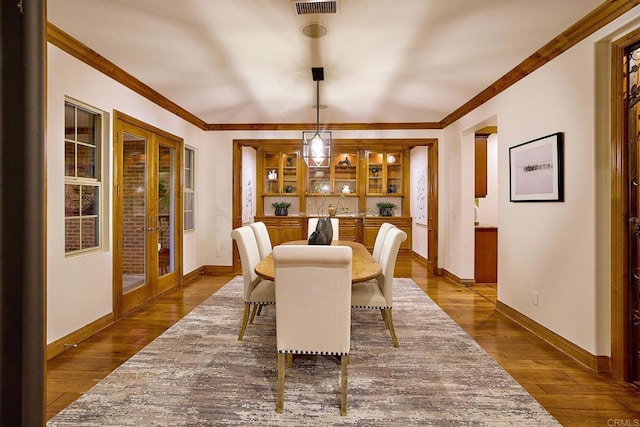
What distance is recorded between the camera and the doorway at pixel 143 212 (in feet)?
12.0

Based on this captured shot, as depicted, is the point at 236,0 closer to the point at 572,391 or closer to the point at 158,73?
the point at 158,73

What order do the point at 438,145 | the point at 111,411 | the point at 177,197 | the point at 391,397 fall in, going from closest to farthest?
the point at 111,411, the point at 391,397, the point at 177,197, the point at 438,145

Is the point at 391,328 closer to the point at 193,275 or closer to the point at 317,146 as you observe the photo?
the point at 317,146

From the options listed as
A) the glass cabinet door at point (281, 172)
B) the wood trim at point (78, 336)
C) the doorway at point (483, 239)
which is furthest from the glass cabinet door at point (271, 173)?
the wood trim at point (78, 336)

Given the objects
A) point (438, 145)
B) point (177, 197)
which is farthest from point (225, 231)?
point (438, 145)

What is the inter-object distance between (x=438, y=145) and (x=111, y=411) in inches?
211

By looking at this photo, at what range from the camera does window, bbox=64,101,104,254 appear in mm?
3047

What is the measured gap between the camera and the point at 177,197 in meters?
4.94

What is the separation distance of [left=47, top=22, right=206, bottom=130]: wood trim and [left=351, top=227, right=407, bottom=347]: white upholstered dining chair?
9.73 feet

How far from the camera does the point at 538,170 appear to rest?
3.16m

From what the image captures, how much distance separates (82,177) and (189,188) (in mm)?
2238

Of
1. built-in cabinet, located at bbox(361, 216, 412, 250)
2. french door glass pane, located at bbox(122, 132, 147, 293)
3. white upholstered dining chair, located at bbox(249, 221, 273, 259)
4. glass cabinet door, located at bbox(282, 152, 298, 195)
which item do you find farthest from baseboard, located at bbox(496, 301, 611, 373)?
glass cabinet door, located at bbox(282, 152, 298, 195)

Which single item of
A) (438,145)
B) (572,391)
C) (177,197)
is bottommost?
(572,391)

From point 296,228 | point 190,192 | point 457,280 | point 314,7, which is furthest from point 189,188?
point 457,280
